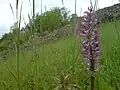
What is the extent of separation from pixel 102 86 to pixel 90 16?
787mm

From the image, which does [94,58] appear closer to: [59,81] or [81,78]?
[59,81]

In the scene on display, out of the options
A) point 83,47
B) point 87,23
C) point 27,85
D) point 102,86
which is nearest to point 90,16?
point 87,23

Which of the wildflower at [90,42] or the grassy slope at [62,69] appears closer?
the wildflower at [90,42]

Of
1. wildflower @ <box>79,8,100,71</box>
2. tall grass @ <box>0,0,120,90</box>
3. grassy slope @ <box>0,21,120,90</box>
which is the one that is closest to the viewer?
tall grass @ <box>0,0,120,90</box>

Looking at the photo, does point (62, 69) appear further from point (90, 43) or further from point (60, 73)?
point (60, 73)

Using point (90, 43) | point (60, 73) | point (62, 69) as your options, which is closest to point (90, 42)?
point (90, 43)

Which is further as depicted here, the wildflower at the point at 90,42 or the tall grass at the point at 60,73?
the wildflower at the point at 90,42

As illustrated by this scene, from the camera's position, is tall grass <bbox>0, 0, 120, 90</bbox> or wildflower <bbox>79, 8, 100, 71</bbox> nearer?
tall grass <bbox>0, 0, 120, 90</bbox>

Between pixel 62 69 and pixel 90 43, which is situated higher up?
pixel 90 43

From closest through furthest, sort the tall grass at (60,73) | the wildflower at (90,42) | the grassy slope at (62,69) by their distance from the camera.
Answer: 1. the tall grass at (60,73)
2. the wildflower at (90,42)
3. the grassy slope at (62,69)

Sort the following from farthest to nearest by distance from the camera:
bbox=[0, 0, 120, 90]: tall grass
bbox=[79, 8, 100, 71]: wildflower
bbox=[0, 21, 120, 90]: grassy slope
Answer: bbox=[0, 21, 120, 90]: grassy slope < bbox=[79, 8, 100, 71]: wildflower < bbox=[0, 0, 120, 90]: tall grass

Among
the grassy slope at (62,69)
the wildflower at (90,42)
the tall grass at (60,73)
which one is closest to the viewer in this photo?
the tall grass at (60,73)

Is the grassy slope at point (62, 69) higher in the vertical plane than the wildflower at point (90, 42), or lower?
lower

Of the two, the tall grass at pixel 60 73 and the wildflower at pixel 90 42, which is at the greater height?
the wildflower at pixel 90 42
